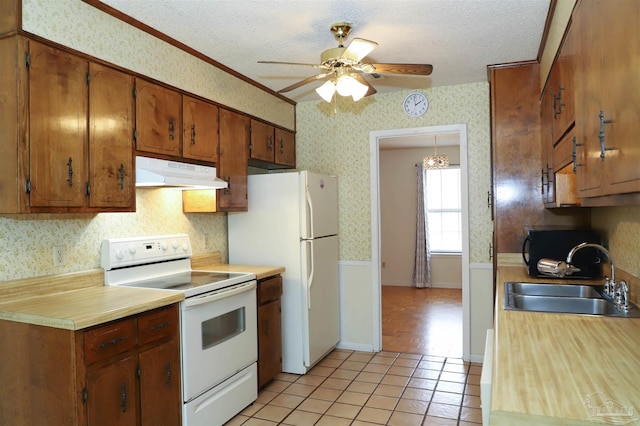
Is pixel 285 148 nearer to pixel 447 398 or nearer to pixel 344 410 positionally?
pixel 344 410

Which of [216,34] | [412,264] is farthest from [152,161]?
[412,264]

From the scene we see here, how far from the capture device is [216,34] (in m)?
2.95

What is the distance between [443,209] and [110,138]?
20.7ft

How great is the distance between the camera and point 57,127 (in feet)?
7.41

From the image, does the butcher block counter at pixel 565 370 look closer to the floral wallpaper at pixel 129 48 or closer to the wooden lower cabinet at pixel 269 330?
the wooden lower cabinet at pixel 269 330

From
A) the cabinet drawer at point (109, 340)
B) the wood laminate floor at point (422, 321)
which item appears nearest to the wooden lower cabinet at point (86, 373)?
the cabinet drawer at point (109, 340)

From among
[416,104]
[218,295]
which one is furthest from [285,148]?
[218,295]

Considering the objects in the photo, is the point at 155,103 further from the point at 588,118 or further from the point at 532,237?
the point at 532,237

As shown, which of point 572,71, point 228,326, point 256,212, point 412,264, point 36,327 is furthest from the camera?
point 412,264

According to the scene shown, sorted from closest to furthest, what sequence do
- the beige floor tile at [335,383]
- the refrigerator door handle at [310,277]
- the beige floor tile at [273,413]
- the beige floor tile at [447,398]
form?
the beige floor tile at [273,413]
the beige floor tile at [447,398]
the beige floor tile at [335,383]
the refrigerator door handle at [310,277]

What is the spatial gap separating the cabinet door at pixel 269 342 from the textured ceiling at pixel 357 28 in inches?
74.0

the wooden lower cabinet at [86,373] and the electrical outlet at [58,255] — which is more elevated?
the electrical outlet at [58,255]

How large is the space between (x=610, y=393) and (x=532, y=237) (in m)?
2.05

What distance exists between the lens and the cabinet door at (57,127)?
7.08ft
